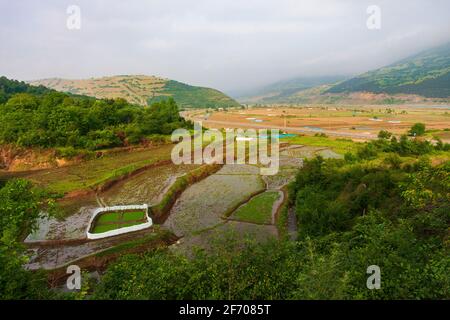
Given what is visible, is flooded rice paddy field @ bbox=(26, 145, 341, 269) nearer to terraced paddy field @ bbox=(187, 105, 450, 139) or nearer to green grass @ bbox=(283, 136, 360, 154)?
green grass @ bbox=(283, 136, 360, 154)

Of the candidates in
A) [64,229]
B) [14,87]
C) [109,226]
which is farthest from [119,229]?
[14,87]

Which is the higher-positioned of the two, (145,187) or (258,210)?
(145,187)

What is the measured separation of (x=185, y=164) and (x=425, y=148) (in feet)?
88.8

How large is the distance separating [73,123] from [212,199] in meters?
32.5

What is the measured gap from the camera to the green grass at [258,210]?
2159 cm

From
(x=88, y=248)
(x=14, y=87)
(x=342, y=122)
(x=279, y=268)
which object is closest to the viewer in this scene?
(x=279, y=268)

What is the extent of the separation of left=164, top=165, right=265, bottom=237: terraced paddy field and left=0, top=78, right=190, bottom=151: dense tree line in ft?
76.8

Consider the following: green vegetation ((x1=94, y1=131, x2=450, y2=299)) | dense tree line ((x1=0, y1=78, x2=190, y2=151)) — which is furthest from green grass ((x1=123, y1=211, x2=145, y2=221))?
dense tree line ((x1=0, y1=78, x2=190, y2=151))

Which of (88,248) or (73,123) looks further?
(73,123)

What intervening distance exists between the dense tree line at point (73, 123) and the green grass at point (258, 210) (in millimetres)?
30336

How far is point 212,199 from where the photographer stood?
26016 mm

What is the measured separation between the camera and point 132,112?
195ft

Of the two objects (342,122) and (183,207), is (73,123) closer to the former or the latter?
(183,207)
